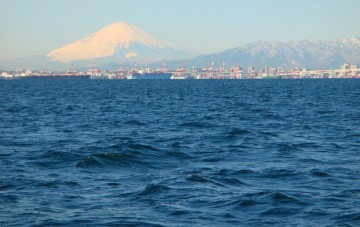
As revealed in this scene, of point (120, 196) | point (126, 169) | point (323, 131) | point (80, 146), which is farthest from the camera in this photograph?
point (323, 131)

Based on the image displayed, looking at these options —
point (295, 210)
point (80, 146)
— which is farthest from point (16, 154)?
point (295, 210)

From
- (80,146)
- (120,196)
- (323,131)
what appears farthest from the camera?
(323,131)

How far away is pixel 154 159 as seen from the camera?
64.5 feet

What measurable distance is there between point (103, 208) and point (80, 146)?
34.6 ft

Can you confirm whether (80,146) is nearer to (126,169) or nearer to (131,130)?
(126,169)

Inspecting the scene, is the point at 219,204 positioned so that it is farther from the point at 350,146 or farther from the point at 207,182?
the point at 350,146

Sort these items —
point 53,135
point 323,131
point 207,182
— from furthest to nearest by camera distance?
point 323,131 → point 53,135 → point 207,182

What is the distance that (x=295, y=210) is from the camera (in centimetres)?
1234

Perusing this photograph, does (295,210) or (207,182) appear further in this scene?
(207,182)

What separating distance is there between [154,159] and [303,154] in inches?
205

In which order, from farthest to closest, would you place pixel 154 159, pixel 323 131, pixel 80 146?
1. pixel 323 131
2. pixel 80 146
3. pixel 154 159

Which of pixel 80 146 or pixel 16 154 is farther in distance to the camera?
pixel 80 146

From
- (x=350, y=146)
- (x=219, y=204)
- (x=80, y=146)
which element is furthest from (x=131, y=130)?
(x=219, y=204)

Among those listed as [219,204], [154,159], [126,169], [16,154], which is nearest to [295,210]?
[219,204]
